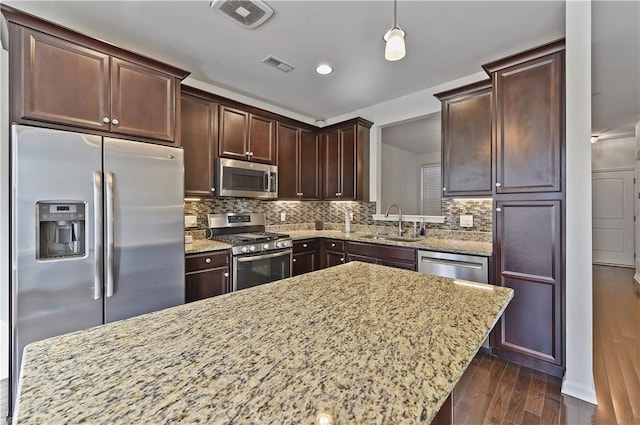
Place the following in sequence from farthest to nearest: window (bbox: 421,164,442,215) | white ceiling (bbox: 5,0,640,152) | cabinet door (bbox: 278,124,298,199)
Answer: window (bbox: 421,164,442,215), cabinet door (bbox: 278,124,298,199), white ceiling (bbox: 5,0,640,152)

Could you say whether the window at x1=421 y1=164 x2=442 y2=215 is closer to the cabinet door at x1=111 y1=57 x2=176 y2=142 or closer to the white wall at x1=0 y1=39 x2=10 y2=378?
the cabinet door at x1=111 y1=57 x2=176 y2=142

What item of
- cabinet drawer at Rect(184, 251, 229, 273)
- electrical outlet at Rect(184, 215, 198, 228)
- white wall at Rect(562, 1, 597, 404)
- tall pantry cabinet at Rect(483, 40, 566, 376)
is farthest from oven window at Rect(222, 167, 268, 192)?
white wall at Rect(562, 1, 597, 404)

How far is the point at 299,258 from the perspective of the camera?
11.2ft

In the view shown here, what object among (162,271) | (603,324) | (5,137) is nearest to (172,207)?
(162,271)

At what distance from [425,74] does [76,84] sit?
2932 mm

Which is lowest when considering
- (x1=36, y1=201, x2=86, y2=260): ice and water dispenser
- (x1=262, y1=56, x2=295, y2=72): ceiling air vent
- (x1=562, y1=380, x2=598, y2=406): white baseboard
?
(x1=562, y1=380, x2=598, y2=406): white baseboard

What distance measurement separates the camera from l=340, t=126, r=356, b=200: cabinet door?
376 centimetres

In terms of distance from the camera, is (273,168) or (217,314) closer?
(217,314)

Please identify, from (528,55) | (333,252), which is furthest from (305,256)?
(528,55)

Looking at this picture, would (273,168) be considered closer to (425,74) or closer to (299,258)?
(299,258)

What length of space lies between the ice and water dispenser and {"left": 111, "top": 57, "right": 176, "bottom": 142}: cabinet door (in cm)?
62

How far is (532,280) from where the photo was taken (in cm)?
217

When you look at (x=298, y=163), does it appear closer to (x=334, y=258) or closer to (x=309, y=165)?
(x=309, y=165)

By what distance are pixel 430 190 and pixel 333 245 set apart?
166 inches
